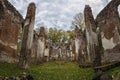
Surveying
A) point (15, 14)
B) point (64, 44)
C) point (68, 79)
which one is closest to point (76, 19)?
point (64, 44)

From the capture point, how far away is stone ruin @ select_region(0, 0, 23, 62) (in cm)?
1770

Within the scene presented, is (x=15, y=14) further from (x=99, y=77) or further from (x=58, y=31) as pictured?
(x=58, y=31)

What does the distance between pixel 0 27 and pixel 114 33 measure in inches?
423

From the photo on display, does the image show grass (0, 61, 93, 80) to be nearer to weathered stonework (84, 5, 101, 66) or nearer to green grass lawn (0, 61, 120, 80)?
green grass lawn (0, 61, 120, 80)

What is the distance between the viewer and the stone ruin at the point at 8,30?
17.7m

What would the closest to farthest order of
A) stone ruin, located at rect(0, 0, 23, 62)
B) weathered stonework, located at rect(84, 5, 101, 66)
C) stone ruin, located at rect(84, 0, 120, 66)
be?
1. weathered stonework, located at rect(84, 5, 101, 66)
2. stone ruin, located at rect(84, 0, 120, 66)
3. stone ruin, located at rect(0, 0, 23, 62)

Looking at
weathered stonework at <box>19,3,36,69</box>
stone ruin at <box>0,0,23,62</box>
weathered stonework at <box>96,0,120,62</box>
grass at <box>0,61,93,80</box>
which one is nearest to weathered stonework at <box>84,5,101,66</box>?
grass at <box>0,61,93,80</box>

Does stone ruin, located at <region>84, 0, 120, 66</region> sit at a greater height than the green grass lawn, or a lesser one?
greater

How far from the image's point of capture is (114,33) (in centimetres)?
1842

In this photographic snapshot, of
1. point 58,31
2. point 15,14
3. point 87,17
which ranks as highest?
point 58,31

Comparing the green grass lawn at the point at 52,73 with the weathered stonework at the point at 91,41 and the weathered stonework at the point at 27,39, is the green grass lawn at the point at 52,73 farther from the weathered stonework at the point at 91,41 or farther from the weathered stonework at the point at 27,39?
the weathered stonework at the point at 91,41

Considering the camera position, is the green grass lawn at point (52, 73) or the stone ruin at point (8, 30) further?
the stone ruin at point (8, 30)

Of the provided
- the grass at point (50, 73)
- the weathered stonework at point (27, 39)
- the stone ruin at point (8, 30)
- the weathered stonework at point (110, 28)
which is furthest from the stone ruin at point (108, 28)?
the stone ruin at point (8, 30)

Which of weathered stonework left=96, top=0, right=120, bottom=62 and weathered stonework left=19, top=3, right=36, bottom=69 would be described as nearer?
weathered stonework left=19, top=3, right=36, bottom=69
